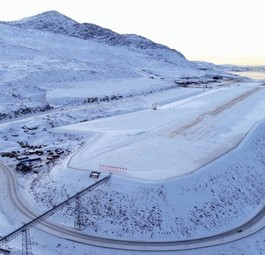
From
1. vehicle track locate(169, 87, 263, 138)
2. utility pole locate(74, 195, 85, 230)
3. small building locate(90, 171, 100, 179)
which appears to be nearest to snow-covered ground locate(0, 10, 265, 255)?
vehicle track locate(169, 87, 263, 138)

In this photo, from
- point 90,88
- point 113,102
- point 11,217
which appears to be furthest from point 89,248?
point 90,88

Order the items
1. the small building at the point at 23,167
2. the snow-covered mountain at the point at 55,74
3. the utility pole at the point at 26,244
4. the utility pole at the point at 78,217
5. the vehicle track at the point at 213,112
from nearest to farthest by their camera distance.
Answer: the utility pole at the point at 26,244
the utility pole at the point at 78,217
the small building at the point at 23,167
the vehicle track at the point at 213,112
the snow-covered mountain at the point at 55,74

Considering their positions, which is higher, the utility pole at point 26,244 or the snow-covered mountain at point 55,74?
the snow-covered mountain at point 55,74

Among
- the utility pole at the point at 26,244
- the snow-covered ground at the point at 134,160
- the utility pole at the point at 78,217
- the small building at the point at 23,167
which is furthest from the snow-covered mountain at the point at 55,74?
the utility pole at the point at 26,244

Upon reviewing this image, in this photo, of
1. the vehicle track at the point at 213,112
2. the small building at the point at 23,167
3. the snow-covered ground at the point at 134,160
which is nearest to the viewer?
the snow-covered ground at the point at 134,160

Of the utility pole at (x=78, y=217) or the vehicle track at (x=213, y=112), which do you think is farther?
the vehicle track at (x=213, y=112)

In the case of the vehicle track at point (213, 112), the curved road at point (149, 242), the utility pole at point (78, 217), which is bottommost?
the curved road at point (149, 242)

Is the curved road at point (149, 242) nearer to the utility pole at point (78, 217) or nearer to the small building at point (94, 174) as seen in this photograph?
the utility pole at point (78, 217)

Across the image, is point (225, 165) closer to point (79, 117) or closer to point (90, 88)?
point (79, 117)
